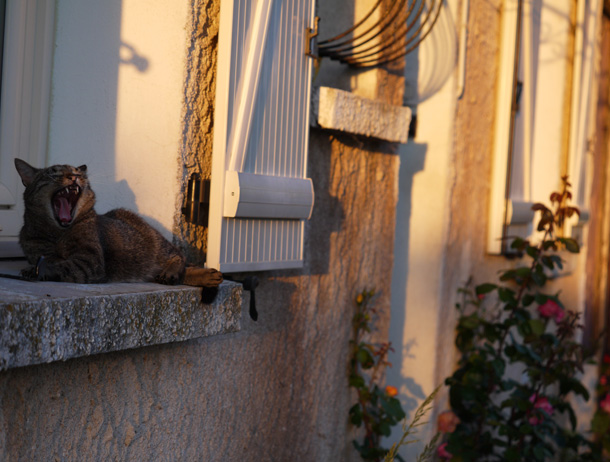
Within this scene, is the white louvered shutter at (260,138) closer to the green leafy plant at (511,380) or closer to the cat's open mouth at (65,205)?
the cat's open mouth at (65,205)

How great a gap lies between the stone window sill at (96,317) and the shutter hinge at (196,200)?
0.88ft

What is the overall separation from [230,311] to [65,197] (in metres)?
0.58

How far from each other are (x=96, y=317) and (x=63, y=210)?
42 cm


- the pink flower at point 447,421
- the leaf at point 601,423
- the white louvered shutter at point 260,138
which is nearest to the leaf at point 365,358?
the white louvered shutter at point 260,138

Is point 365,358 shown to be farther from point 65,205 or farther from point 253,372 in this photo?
point 65,205

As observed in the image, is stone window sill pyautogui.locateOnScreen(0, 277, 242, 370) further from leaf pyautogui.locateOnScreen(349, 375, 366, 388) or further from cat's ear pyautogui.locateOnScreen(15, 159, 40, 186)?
leaf pyautogui.locateOnScreen(349, 375, 366, 388)

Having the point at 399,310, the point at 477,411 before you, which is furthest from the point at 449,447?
the point at 399,310

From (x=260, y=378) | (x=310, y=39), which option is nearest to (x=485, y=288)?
(x=260, y=378)

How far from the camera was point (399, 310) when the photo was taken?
3.75 meters

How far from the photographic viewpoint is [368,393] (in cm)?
291

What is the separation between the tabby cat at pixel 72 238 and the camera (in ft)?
5.83

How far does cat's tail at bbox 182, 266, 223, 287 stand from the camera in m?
1.92

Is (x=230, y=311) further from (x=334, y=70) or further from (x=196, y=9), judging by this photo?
(x=334, y=70)

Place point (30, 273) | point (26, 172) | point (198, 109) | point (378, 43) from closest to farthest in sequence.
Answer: point (30, 273)
point (26, 172)
point (198, 109)
point (378, 43)
